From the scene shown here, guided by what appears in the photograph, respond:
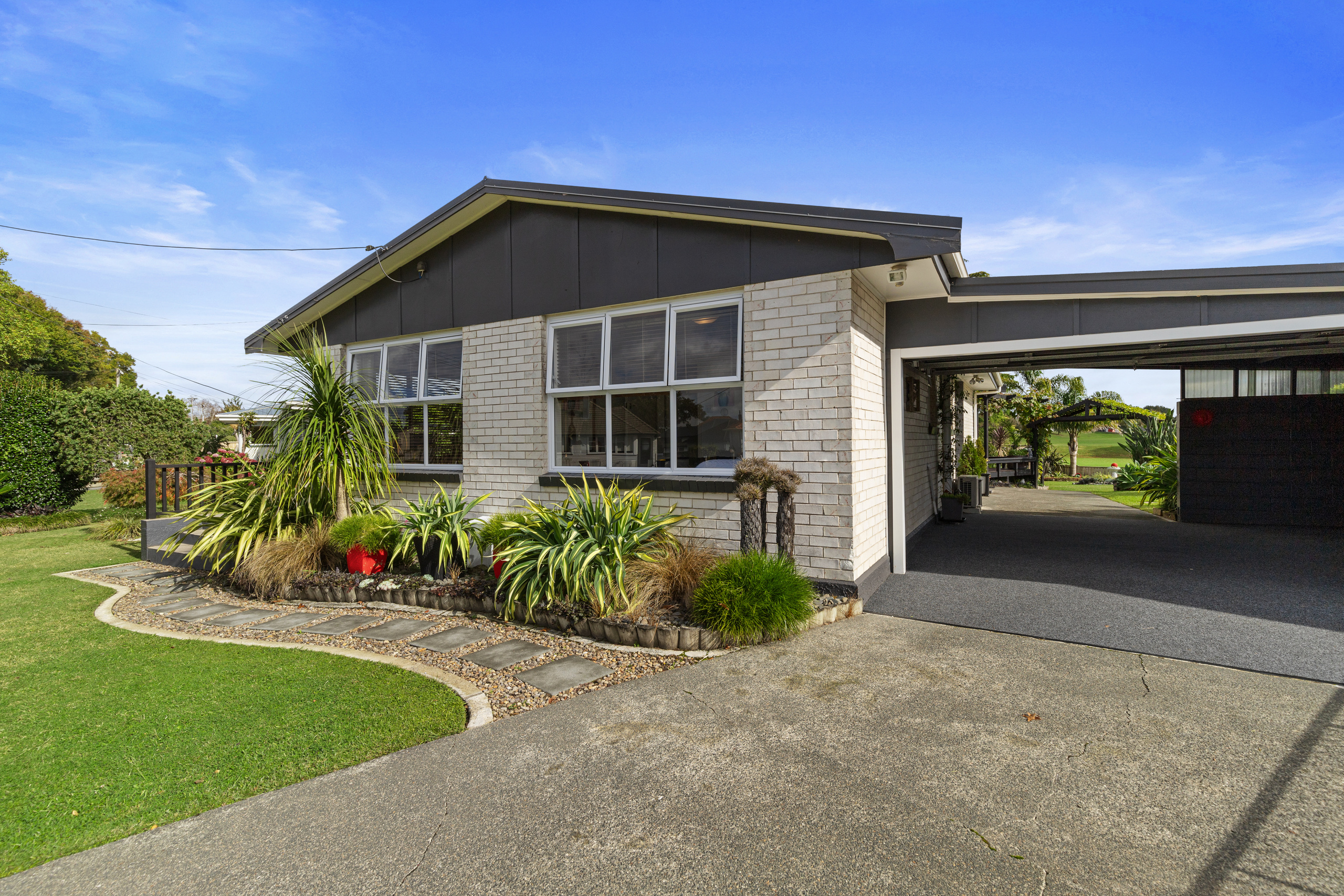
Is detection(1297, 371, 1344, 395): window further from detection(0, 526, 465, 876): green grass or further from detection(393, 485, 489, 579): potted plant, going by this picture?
detection(0, 526, 465, 876): green grass

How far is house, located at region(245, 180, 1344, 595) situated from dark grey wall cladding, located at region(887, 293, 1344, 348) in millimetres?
16

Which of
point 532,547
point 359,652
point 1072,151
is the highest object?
point 1072,151

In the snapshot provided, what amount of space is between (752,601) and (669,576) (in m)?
0.83

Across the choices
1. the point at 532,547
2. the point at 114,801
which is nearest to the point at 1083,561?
the point at 532,547

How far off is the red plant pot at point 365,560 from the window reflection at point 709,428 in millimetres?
3247

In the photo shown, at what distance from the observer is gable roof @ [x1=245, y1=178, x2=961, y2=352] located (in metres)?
4.67

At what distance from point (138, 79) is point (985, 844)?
1284 centimetres

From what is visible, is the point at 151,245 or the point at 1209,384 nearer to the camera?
the point at 1209,384

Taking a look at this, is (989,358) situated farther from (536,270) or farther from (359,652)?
(359,652)

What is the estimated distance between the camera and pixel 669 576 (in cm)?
505

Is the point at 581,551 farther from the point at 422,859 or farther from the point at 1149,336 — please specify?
the point at 1149,336

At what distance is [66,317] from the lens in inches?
1495

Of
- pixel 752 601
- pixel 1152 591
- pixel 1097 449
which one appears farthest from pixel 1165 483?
pixel 1097 449

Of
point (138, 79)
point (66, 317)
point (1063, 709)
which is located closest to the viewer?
point (1063, 709)
